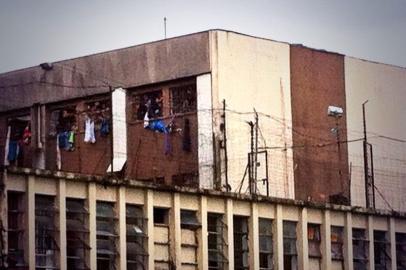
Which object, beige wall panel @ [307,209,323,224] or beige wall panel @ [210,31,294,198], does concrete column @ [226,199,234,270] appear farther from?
beige wall panel @ [210,31,294,198]

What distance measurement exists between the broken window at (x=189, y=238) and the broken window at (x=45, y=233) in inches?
130

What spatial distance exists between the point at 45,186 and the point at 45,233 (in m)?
0.75

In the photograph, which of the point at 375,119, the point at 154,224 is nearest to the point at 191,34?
the point at 375,119

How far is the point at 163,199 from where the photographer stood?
23.4 meters

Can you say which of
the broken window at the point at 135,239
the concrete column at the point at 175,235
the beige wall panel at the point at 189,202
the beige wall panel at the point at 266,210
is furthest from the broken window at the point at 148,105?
the broken window at the point at 135,239

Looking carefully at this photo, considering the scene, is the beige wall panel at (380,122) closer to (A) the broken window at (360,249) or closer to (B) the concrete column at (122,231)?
(A) the broken window at (360,249)

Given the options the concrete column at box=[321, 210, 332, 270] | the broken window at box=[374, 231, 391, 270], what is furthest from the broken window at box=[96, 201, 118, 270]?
the broken window at box=[374, 231, 391, 270]

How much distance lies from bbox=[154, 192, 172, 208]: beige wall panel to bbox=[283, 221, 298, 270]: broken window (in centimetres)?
351

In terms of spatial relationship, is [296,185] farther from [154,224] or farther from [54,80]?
[154,224]

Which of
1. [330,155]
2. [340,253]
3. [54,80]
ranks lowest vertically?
[340,253]

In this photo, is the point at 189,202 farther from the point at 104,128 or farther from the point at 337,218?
the point at 104,128

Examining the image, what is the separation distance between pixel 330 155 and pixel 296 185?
5.46 feet

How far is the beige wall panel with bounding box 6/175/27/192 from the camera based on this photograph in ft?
66.4

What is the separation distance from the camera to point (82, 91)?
33750 mm
